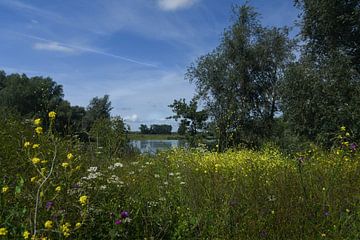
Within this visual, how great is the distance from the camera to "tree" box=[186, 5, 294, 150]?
1945 cm

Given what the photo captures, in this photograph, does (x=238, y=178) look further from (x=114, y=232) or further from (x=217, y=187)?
(x=114, y=232)

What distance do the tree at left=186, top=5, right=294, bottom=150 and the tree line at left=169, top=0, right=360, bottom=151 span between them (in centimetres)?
5

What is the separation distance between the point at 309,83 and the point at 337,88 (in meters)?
0.85

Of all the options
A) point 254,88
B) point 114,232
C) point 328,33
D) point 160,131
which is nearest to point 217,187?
point 114,232

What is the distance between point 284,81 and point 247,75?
6237 mm

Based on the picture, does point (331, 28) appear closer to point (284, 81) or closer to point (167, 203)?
point (284, 81)

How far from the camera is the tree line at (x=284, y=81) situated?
12.2 metres

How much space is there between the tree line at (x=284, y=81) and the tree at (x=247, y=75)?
48 mm

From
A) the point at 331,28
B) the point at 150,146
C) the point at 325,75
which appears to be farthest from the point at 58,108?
the point at 331,28

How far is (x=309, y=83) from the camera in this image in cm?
1262

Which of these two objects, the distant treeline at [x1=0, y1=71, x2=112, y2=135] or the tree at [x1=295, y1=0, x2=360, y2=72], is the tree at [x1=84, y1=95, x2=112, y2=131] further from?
the tree at [x1=295, y1=0, x2=360, y2=72]

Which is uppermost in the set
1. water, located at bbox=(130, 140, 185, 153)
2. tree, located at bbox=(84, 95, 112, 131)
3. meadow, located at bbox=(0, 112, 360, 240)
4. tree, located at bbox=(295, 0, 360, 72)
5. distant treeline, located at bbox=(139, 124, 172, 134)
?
tree, located at bbox=(295, 0, 360, 72)

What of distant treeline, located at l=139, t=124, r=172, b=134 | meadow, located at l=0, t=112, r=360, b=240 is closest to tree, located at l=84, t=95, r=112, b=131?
distant treeline, located at l=139, t=124, r=172, b=134

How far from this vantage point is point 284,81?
13.5 m
